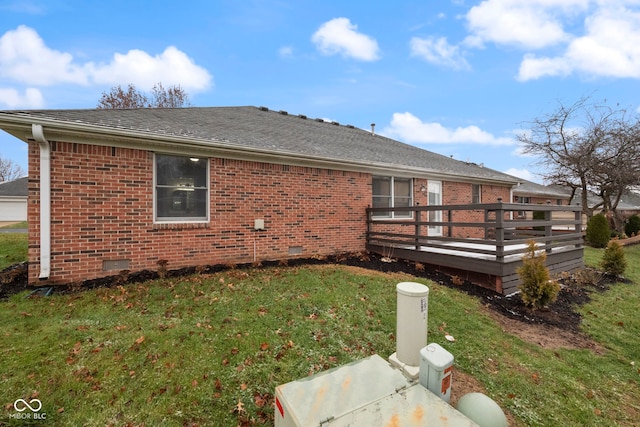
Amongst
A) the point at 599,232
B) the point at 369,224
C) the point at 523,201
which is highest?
the point at 523,201

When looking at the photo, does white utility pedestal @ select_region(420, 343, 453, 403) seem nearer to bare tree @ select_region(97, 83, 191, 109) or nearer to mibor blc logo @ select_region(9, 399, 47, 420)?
mibor blc logo @ select_region(9, 399, 47, 420)

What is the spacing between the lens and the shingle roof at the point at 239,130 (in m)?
5.29

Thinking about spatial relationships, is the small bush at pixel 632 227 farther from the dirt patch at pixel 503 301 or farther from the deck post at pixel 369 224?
the deck post at pixel 369 224

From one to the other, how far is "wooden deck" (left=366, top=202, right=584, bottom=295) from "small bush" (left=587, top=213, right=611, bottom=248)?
730 cm

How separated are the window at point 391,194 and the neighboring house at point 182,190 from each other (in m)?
0.05

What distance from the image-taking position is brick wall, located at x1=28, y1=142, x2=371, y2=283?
201 inches

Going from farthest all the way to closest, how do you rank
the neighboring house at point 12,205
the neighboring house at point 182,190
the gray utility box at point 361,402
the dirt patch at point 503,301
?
the neighboring house at point 12,205, the neighboring house at point 182,190, the dirt patch at point 503,301, the gray utility box at point 361,402

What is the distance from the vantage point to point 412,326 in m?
2.72

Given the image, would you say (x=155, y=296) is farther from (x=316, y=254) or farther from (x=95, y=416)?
(x=316, y=254)

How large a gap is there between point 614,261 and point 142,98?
27781mm

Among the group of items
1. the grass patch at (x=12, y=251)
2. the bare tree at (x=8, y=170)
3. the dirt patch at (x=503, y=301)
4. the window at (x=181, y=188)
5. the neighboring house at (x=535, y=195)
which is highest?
the bare tree at (x=8, y=170)

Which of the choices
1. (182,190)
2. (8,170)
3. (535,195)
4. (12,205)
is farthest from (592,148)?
(8,170)

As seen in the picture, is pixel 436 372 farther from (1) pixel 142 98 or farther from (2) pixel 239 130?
(1) pixel 142 98

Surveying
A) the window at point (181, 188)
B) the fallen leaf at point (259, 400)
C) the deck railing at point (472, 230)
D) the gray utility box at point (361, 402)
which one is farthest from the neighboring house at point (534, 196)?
the fallen leaf at point (259, 400)
